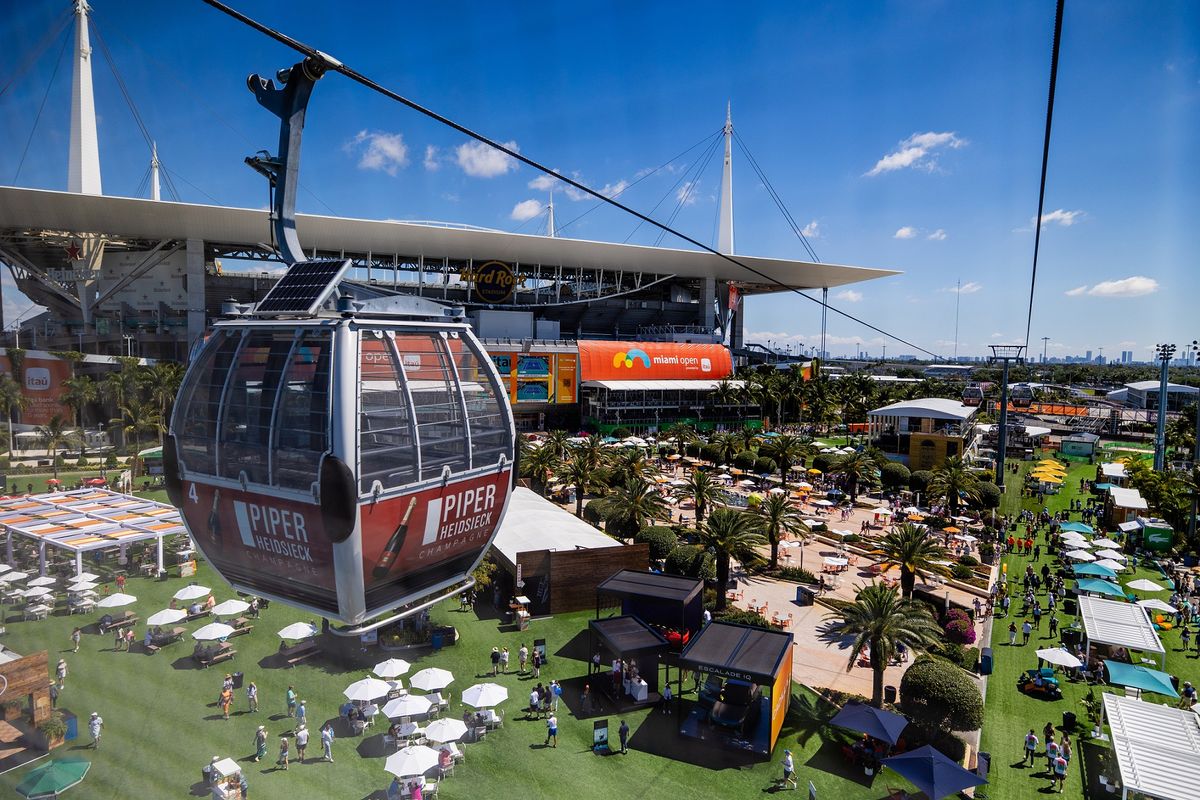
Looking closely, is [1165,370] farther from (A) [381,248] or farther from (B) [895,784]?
(A) [381,248]

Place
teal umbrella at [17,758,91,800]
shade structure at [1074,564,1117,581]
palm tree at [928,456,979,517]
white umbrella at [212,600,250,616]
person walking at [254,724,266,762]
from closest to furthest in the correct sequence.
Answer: teal umbrella at [17,758,91,800] → person walking at [254,724,266,762] → white umbrella at [212,600,250,616] → shade structure at [1074,564,1117,581] → palm tree at [928,456,979,517]

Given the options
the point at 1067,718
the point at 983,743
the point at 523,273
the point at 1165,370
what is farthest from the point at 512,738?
the point at 523,273

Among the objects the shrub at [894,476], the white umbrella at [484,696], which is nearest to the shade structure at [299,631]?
the white umbrella at [484,696]

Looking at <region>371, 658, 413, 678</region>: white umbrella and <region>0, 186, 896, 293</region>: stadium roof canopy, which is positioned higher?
<region>0, 186, 896, 293</region>: stadium roof canopy

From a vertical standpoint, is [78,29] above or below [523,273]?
below

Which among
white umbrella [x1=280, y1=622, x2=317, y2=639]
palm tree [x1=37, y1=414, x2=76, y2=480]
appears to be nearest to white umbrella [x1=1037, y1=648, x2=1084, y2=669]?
white umbrella [x1=280, y1=622, x2=317, y2=639]

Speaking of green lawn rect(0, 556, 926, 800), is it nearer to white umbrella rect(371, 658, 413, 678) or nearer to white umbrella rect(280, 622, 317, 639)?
white umbrella rect(280, 622, 317, 639)

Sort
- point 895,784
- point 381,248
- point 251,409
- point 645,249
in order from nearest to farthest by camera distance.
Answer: point 251,409, point 895,784, point 381,248, point 645,249
